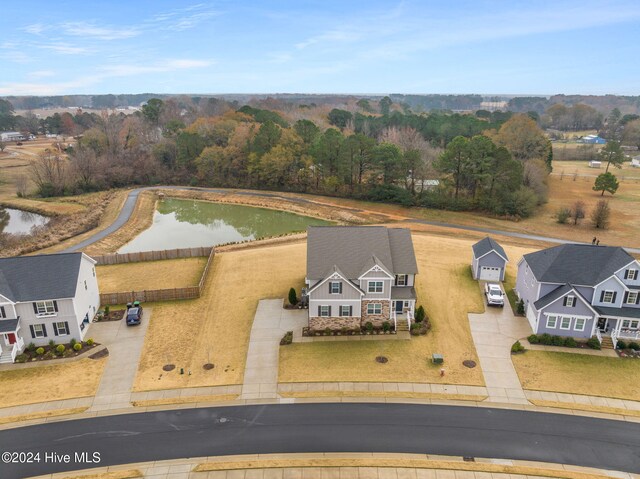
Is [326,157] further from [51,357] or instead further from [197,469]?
[197,469]

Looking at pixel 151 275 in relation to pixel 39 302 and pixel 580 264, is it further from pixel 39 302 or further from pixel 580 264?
pixel 580 264

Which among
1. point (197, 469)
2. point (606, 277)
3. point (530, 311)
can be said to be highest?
point (606, 277)

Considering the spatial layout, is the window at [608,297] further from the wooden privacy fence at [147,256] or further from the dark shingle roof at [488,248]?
the wooden privacy fence at [147,256]

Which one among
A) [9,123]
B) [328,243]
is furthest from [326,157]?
[9,123]

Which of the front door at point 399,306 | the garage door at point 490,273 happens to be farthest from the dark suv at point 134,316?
the garage door at point 490,273

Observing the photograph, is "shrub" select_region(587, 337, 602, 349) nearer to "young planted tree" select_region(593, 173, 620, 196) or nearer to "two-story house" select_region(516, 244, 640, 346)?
"two-story house" select_region(516, 244, 640, 346)

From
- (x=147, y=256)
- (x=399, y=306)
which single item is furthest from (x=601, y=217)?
(x=147, y=256)

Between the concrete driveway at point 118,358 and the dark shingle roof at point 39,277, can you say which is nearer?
the concrete driveway at point 118,358
